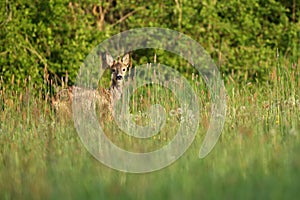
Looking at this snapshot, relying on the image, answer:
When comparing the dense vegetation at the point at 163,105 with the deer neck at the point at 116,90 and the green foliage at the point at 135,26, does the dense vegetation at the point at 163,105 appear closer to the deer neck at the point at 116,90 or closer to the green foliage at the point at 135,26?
the green foliage at the point at 135,26

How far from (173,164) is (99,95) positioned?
4.12 m

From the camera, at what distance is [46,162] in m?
5.61

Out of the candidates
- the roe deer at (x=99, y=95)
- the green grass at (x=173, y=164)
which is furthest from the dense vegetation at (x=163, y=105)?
the roe deer at (x=99, y=95)

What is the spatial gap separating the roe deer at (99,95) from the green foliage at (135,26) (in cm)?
151

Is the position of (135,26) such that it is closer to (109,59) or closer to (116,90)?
(109,59)

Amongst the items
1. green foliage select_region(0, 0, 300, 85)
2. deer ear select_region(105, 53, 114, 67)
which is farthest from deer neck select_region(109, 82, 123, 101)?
green foliage select_region(0, 0, 300, 85)

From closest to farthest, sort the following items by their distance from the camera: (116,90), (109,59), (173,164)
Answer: (173,164), (116,90), (109,59)

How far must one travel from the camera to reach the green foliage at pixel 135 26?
11.4 m

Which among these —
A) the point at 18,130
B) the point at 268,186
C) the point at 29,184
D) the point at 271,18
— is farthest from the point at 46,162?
the point at 271,18

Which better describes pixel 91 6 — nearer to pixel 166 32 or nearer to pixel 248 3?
pixel 166 32

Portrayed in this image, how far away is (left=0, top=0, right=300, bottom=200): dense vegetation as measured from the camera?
472 centimetres

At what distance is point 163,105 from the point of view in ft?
25.9

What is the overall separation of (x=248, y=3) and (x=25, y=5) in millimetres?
3604

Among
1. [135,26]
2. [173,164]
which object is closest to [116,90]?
[135,26]
